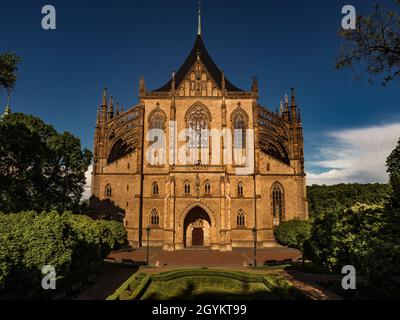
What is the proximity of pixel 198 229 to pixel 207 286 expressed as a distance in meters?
21.7

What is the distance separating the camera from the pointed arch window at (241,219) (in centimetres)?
4378

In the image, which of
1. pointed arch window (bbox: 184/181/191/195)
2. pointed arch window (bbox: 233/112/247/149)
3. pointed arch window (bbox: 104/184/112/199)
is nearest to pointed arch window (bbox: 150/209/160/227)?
pointed arch window (bbox: 184/181/191/195)

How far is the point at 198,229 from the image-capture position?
4412cm

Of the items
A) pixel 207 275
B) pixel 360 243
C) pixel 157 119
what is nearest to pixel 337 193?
pixel 157 119

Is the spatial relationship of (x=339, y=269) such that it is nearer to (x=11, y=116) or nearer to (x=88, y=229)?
(x=88, y=229)

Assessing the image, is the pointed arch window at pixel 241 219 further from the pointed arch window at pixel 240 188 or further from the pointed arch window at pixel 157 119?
the pointed arch window at pixel 157 119

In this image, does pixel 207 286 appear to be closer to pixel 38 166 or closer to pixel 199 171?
pixel 38 166

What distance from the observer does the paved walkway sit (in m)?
31.1

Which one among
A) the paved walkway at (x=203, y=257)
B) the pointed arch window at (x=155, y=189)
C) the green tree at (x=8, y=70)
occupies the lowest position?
the paved walkway at (x=203, y=257)

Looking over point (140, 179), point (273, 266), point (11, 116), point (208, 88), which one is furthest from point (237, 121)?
point (11, 116)

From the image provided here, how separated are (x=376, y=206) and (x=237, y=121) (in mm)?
30345

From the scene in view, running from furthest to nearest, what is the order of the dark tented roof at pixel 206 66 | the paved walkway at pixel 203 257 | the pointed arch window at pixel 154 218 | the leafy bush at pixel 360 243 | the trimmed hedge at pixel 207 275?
1. the dark tented roof at pixel 206 66
2. the pointed arch window at pixel 154 218
3. the paved walkway at pixel 203 257
4. the trimmed hedge at pixel 207 275
5. the leafy bush at pixel 360 243

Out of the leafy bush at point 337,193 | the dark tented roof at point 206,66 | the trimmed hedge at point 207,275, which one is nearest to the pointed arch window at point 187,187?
the dark tented roof at point 206,66

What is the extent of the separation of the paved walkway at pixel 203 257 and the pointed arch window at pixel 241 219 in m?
3.92
